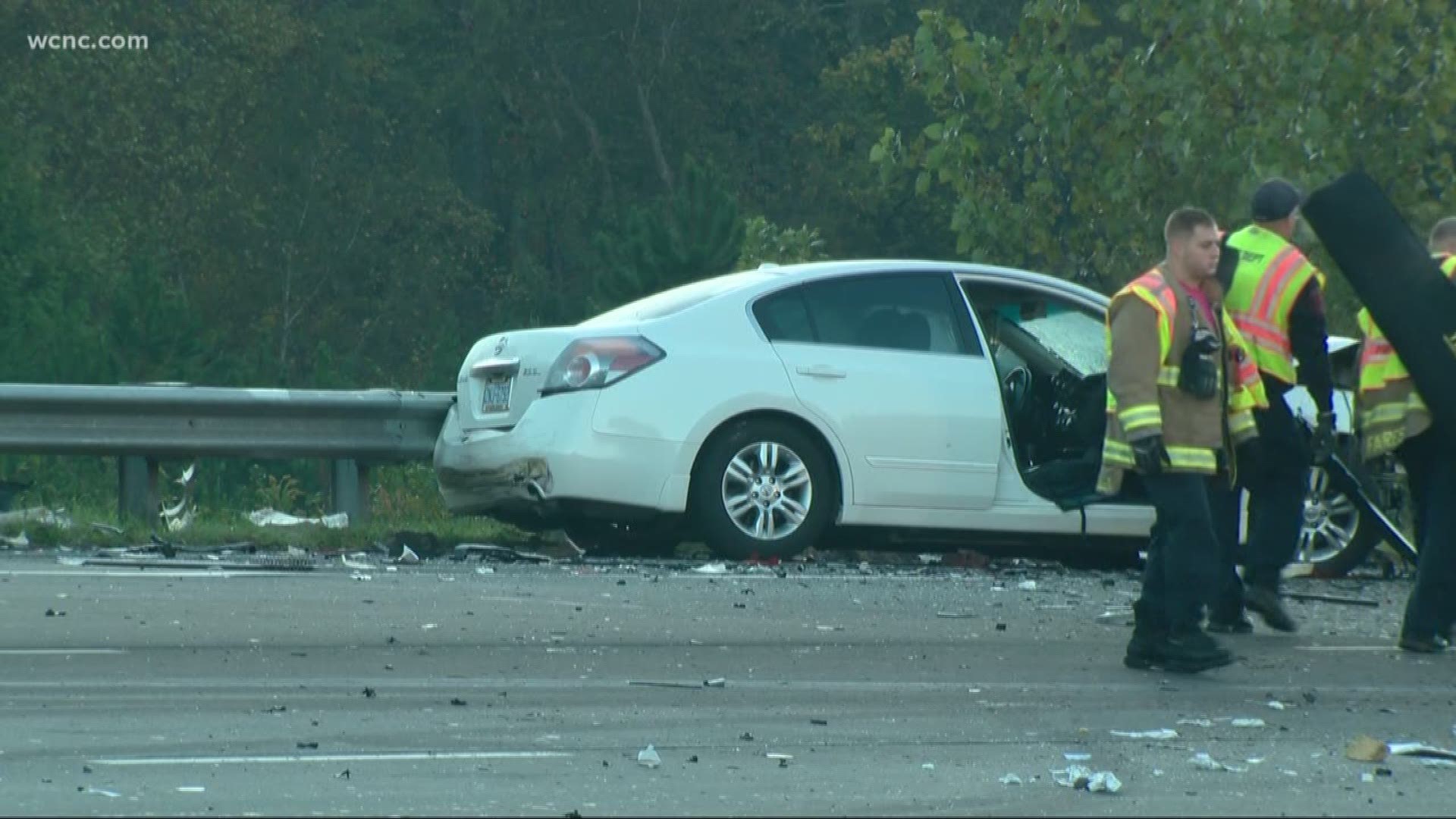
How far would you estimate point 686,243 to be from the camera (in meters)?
30.1

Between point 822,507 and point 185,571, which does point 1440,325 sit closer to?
point 822,507

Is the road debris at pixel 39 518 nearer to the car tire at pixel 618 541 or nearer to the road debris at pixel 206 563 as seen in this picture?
the road debris at pixel 206 563

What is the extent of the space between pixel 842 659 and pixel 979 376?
3.95m

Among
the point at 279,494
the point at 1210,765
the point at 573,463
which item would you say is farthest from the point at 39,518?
the point at 1210,765

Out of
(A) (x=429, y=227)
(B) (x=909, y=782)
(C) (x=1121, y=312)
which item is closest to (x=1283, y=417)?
(C) (x=1121, y=312)

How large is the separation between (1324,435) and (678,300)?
137 inches

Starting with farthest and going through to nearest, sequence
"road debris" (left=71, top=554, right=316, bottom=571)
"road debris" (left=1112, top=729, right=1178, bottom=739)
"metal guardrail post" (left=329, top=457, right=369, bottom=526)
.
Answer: "metal guardrail post" (left=329, top=457, right=369, bottom=526), "road debris" (left=71, top=554, right=316, bottom=571), "road debris" (left=1112, top=729, right=1178, bottom=739)

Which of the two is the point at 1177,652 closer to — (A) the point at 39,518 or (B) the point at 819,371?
(B) the point at 819,371

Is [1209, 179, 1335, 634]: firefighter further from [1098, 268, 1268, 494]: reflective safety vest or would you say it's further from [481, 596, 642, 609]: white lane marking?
[481, 596, 642, 609]: white lane marking

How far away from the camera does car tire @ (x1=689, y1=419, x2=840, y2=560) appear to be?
41.2 feet

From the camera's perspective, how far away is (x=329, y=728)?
24.1ft

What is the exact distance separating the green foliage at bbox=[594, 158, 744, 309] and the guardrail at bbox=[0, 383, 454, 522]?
14.5 m

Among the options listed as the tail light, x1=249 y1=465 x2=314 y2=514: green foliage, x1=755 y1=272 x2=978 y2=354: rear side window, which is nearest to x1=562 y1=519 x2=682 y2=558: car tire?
the tail light

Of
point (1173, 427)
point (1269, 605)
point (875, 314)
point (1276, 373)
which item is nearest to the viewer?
point (1173, 427)
